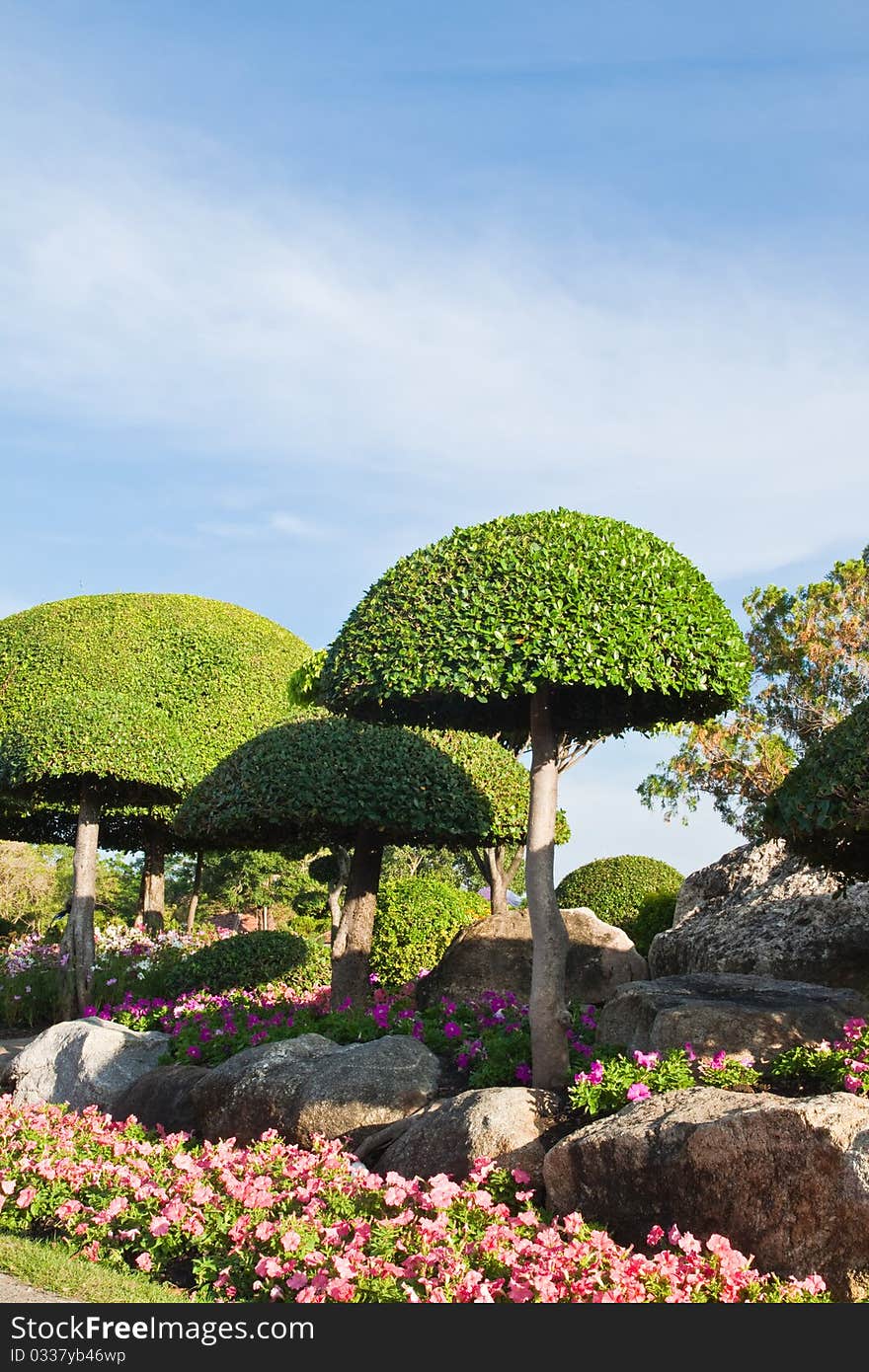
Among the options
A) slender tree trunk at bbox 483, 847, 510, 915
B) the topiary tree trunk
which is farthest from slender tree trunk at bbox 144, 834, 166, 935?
slender tree trunk at bbox 483, 847, 510, 915

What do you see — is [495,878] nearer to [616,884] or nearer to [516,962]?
[616,884]

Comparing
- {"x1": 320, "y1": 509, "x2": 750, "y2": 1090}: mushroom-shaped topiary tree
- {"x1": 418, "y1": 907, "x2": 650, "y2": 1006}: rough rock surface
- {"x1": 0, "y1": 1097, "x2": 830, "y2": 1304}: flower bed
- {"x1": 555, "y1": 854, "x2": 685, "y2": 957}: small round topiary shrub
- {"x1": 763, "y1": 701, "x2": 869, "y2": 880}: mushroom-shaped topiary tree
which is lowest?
{"x1": 0, "y1": 1097, "x2": 830, "y2": 1304}: flower bed

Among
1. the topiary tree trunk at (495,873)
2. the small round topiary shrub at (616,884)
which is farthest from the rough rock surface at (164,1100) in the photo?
the small round topiary shrub at (616,884)

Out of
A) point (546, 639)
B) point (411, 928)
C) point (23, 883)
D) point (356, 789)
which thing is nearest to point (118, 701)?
point (411, 928)

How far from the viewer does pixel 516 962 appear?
13844 millimetres

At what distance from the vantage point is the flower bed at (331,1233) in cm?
533

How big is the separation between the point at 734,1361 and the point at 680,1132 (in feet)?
4.58

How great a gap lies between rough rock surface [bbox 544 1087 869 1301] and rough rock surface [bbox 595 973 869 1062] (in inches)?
61.5

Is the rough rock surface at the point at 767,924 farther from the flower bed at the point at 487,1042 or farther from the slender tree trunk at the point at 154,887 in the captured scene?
the slender tree trunk at the point at 154,887

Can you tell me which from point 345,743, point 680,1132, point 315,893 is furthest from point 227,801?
point 315,893

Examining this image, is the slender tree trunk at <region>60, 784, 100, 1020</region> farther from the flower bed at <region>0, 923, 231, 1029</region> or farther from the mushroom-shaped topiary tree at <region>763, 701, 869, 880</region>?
the mushroom-shaped topiary tree at <region>763, 701, 869, 880</region>

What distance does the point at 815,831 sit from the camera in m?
7.76

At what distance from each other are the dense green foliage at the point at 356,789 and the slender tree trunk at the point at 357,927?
28cm

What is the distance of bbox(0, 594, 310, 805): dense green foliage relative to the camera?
52.4 feet
